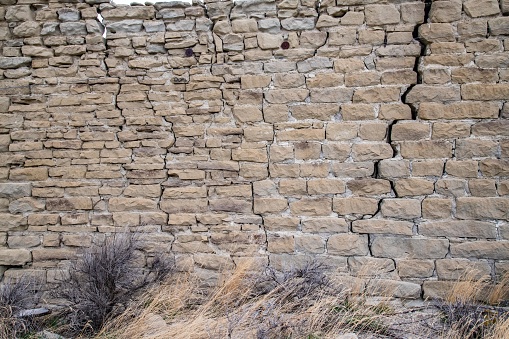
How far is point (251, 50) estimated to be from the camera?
157 inches

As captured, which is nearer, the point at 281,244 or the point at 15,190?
the point at 281,244

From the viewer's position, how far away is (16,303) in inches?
140

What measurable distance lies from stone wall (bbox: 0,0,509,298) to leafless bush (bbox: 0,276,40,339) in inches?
6.8

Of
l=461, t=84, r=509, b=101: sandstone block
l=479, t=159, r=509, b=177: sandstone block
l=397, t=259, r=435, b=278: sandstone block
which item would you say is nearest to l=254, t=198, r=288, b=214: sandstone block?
l=397, t=259, r=435, b=278: sandstone block

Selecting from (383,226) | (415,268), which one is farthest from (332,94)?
(415,268)

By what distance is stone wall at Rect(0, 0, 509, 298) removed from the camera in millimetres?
3691

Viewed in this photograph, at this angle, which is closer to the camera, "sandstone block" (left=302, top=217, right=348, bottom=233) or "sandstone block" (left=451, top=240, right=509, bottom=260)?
"sandstone block" (left=451, top=240, right=509, bottom=260)

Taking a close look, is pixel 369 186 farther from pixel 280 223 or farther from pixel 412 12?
pixel 412 12

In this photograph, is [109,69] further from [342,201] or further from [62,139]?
[342,201]

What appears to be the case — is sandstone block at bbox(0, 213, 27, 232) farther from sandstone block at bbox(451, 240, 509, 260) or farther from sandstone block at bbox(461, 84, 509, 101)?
sandstone block at bbox(461, 84, 509, 101)

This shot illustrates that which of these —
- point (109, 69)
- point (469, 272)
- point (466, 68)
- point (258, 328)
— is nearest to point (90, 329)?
point (258, 328)

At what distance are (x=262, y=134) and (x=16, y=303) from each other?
2.80 m

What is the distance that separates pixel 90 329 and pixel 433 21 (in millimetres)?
4252

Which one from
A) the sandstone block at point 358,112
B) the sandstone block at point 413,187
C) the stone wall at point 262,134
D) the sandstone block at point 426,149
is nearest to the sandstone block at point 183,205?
the stone wall at point 262,134
